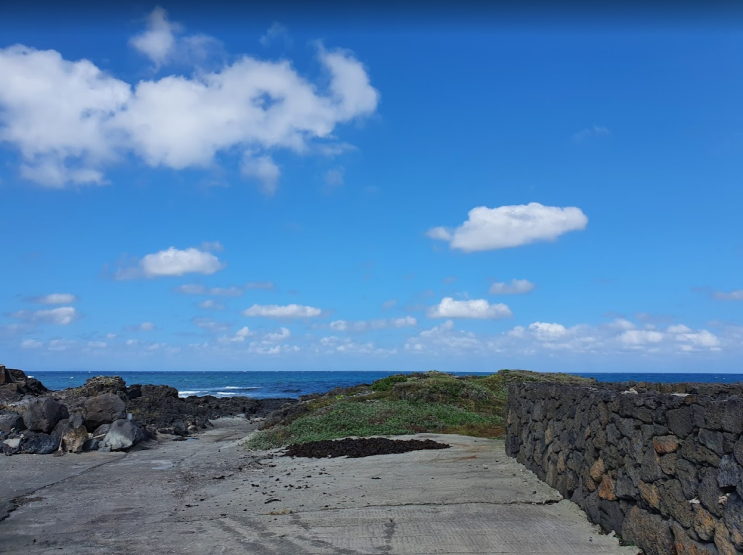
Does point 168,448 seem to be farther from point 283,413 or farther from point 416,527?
point 416,527

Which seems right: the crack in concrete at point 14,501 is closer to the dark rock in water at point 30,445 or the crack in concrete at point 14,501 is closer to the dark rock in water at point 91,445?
the dark rock in water at point 30,445

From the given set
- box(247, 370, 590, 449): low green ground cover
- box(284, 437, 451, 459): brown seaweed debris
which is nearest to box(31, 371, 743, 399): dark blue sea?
box(247, 370, 590, 449): low green ground cover

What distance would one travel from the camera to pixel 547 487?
10703 millimetres

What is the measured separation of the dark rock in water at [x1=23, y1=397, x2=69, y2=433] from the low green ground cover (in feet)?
20.1

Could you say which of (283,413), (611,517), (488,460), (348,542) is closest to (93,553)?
(348,542)

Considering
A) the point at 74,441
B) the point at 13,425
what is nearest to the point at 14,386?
the point at 13,425

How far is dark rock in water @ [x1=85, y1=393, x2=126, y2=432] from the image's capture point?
19938mm

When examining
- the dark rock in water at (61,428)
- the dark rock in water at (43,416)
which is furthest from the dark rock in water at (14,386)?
the dark rock in water at (61,428)

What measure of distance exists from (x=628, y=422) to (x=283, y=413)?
21890 millimetres

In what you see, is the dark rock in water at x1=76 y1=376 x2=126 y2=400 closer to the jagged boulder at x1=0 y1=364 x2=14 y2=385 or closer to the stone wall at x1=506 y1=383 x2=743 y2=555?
the jagged boulder at x1=0 y1=364 x2=14 y2=385

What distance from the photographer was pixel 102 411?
66.2 feet

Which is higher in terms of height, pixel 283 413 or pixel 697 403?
pixel 697 403

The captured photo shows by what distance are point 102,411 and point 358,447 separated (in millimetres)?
9461

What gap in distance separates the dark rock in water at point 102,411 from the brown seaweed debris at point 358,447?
6617 mm
